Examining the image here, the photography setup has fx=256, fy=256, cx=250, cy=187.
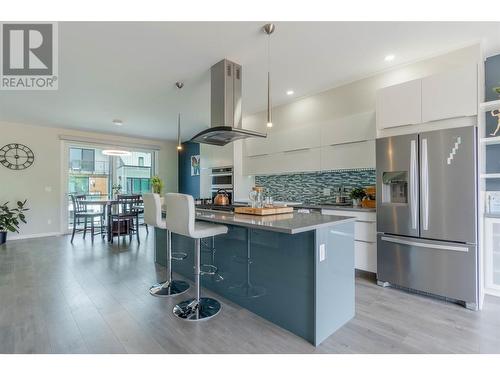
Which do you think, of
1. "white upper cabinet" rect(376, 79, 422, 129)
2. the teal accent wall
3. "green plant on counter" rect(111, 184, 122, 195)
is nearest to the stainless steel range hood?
"white upper cabinet" rect(376, 79, 422, 129)

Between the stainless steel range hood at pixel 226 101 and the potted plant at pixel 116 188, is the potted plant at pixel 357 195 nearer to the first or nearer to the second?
the stainless steel range hood at pixel 226 101

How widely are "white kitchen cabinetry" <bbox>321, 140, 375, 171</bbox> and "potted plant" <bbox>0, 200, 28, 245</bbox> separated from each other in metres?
5.95

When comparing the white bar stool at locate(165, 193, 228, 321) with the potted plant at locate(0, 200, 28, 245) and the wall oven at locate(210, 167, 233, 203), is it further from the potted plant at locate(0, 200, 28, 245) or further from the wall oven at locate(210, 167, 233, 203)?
the potted plant at locate(0, 200, 28, 245)

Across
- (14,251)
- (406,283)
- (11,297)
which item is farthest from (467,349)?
(14,251)

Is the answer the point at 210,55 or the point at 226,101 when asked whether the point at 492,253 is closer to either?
the point at 226,101

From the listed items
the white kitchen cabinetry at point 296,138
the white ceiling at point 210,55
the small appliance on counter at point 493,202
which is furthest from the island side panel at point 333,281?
the white kitchen cabinetry at point 296,138

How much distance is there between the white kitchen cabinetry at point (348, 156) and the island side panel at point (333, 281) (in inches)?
57.4

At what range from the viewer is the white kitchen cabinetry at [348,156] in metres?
3.24

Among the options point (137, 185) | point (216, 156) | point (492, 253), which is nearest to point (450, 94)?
point (492, 253)

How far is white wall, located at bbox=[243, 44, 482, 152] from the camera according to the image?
8.77 feet

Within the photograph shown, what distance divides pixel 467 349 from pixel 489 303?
1.04 metres
